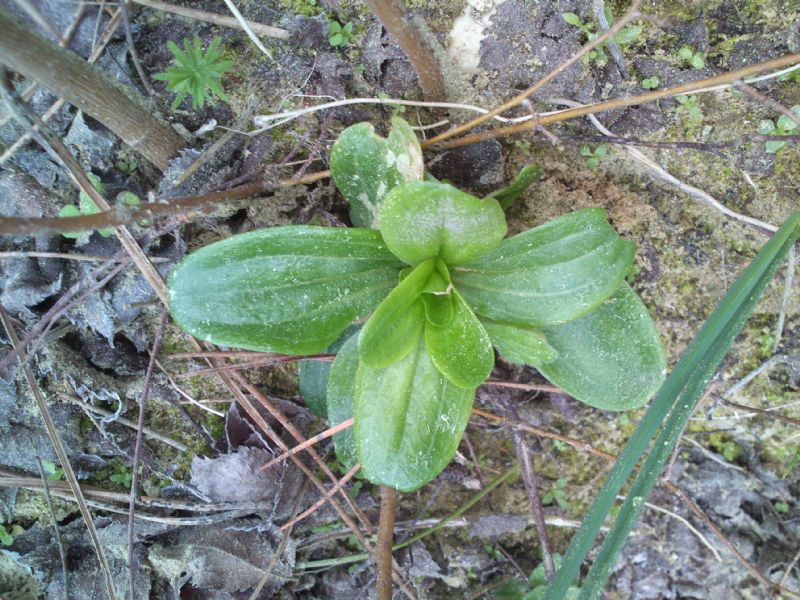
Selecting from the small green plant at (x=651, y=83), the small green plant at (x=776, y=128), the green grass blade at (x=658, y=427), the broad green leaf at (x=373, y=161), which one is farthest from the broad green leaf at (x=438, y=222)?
the small green plant at (x=776, y=128)

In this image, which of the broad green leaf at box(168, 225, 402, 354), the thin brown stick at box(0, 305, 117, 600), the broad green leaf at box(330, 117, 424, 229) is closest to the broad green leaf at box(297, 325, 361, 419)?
the broad green leaf at box(168, 225, 402, 354)

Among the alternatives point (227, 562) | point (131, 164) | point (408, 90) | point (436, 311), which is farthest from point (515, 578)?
point (131, 164)

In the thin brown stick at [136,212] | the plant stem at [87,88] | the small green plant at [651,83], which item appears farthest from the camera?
the small green plant at [651,83]

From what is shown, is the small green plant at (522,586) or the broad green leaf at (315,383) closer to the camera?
the broad green leaf at (315,383)

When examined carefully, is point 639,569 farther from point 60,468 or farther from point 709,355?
point 60,468

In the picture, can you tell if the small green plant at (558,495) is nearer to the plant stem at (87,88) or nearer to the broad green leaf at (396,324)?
the broad green leaf at (396,324)

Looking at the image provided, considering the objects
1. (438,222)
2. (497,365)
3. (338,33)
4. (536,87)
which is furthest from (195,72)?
(497,365)

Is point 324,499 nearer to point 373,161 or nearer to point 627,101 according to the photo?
point 373,161
